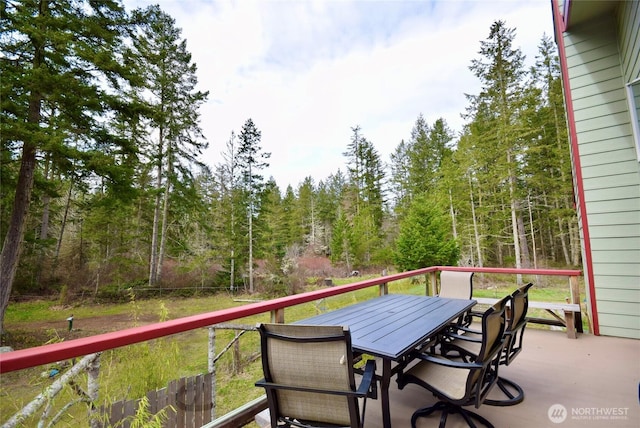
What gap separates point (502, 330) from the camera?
1.93 meters

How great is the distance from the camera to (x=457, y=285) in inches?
162

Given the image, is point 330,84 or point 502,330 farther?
point 330,84

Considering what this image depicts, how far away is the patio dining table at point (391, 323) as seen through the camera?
1797 mm

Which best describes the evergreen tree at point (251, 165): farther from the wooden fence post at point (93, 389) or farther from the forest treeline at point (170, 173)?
the wooden fence post at point (93, 389)

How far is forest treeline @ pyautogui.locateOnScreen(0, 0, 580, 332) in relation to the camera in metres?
7.39

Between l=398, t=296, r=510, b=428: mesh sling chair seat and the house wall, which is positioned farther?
the house wall

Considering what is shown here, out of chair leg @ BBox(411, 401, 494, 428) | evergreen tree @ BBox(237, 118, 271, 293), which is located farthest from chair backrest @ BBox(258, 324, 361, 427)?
evergreen tree @ BBox(237, 118, 271, 293)

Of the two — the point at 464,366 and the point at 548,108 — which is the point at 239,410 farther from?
the point at 548,108

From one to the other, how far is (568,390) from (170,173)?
15408 millimetres

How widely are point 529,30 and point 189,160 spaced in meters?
16.4

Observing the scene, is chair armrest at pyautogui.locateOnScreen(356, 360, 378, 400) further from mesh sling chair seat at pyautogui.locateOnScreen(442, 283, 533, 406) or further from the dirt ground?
the dirt ground

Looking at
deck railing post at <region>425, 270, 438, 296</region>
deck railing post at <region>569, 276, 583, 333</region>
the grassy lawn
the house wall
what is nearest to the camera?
the grassy lawn

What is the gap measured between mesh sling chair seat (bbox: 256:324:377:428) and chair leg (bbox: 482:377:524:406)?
1493 millimetres

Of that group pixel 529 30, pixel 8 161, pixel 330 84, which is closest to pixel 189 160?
pixel 8 161
